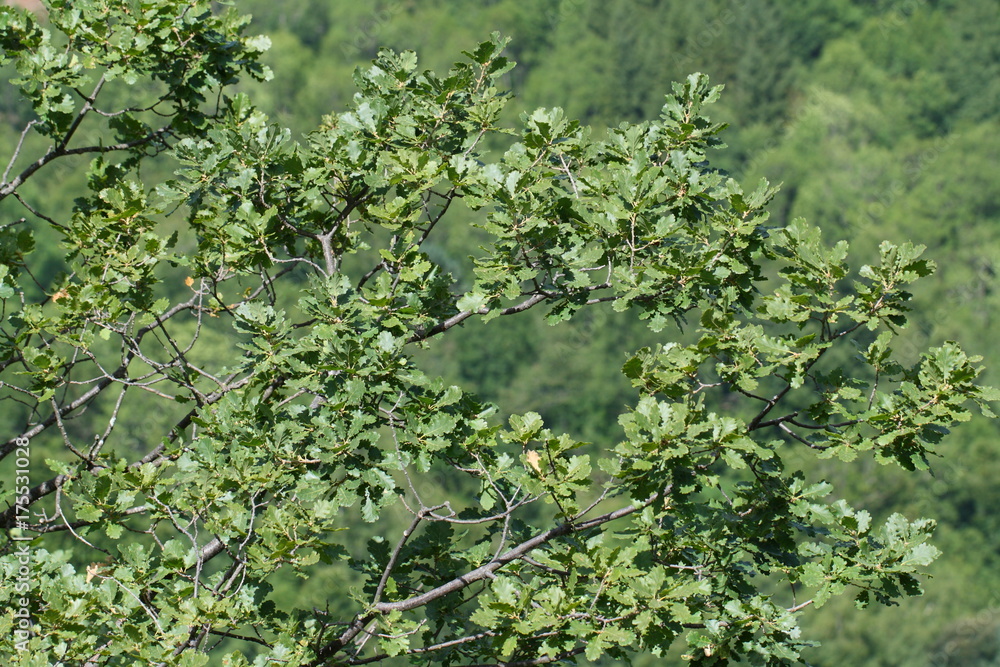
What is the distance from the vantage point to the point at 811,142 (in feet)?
343

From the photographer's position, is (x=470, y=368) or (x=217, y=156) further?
(x=470, y=368)

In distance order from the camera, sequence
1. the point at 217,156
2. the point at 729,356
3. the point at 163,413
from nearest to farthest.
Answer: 1. the point at 729,356
2. the point at 217,156
3. the point at 163,413

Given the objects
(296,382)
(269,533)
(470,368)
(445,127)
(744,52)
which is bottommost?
(269,533)

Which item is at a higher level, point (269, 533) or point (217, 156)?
point (217, 156)

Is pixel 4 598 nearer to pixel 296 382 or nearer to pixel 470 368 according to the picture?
pixel 296 382

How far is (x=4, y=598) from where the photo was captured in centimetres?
658

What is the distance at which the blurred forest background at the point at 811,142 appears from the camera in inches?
2753

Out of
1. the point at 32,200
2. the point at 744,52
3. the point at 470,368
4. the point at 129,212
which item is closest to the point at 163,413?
the point at 32,200

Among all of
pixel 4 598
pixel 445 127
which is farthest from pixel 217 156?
pixel 4 598

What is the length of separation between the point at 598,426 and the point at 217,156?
6950 centimetres

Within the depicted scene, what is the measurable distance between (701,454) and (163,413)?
5442 cm

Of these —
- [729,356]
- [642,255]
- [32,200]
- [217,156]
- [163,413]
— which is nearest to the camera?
[729,356]

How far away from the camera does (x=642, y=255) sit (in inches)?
262

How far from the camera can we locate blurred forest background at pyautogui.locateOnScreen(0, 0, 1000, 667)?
69.9 metres
